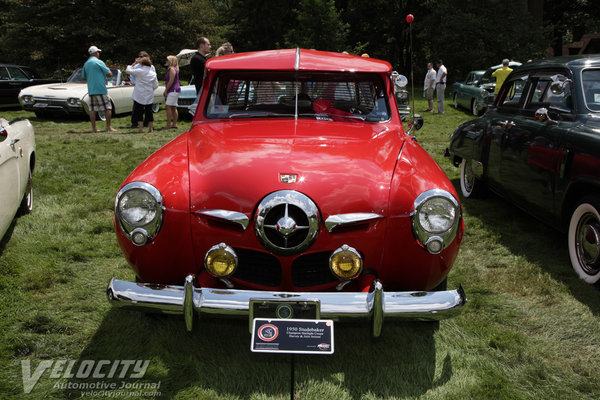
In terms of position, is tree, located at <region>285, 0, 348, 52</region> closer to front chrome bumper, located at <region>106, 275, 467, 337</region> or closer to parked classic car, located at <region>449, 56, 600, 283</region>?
parked classic car, located at <region>449, 56, 600, 283</region>

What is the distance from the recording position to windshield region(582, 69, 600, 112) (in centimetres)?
436

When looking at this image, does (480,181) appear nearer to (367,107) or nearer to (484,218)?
(484,218)

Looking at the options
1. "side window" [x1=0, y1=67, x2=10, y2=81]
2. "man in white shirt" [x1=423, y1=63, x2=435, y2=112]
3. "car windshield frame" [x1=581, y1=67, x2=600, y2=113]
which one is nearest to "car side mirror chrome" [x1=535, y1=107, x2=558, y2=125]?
"car windshield frame" [x1=581, y1=67, x2=600, y2=113]

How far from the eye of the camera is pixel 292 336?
236 centimetres

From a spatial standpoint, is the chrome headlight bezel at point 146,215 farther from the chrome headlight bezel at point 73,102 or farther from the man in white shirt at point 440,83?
the man in white shirt at point 440,83

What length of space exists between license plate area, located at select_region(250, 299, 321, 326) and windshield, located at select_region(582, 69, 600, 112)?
127 inches

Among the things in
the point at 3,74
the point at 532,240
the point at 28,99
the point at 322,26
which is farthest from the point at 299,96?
the point at 322,26

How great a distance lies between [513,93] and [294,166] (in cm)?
373

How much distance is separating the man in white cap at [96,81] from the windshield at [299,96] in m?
7.38

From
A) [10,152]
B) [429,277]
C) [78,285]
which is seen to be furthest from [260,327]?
[10,152]

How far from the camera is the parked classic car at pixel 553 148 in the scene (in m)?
3.92

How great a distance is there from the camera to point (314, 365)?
9.44 ft

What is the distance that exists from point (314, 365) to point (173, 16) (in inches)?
1054

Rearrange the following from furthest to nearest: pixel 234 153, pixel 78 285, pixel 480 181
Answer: pixel 480 181 → pixel 78 285 → pixel 234 153
